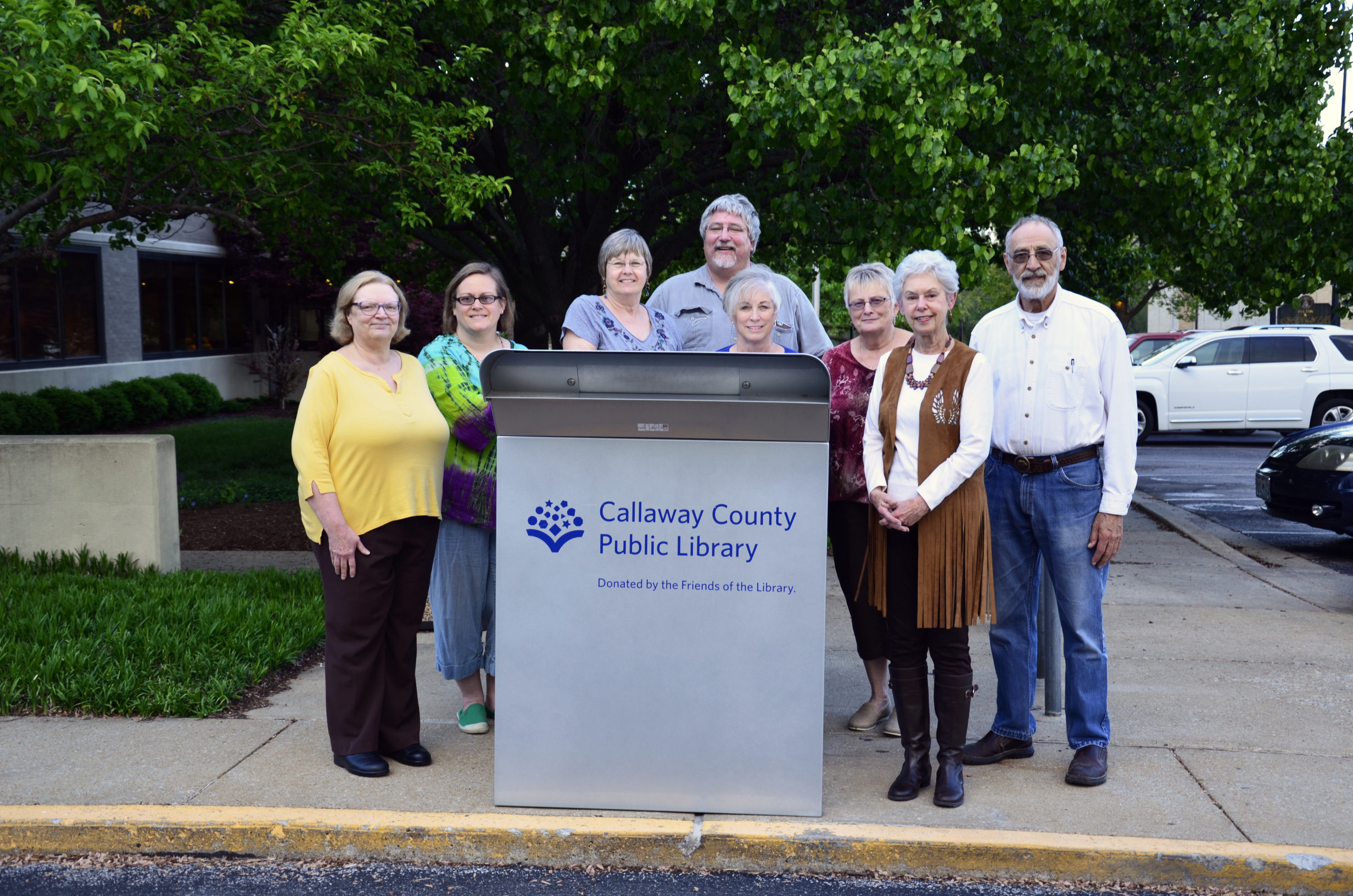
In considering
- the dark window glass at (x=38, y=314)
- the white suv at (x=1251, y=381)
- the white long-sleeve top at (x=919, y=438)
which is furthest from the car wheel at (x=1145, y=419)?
the dark window glass at (x=38, y=314)

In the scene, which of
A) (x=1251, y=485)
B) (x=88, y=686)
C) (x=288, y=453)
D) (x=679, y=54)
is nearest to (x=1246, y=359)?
Answer: (x=1251, y=485)

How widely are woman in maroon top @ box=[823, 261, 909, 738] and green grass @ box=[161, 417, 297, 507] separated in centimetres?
769

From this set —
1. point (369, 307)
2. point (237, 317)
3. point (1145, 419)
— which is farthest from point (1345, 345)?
point (237, 317)

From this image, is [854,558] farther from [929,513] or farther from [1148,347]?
[1148,347]

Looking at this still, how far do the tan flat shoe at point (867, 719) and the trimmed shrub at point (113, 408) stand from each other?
52.7 feet

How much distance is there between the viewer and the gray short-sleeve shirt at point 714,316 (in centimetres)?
470

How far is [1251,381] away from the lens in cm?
1800

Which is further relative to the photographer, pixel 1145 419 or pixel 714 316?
pixel 1145 419

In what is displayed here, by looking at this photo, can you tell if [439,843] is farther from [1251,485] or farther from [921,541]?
[1251,485]

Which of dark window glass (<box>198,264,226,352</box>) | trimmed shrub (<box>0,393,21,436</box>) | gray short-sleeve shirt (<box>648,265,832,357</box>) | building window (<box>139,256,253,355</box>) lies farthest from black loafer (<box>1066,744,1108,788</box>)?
dark window glass (<box>198,264,226,352</box>)

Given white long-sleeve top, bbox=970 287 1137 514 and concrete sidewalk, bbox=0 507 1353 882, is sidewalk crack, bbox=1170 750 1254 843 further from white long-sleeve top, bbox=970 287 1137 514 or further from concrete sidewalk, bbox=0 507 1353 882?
white long-sleeve top, bbox=970 287 1137 514

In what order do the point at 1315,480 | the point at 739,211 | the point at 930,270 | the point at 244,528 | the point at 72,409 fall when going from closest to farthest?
the point at 930,270, the point at 739,211, the point at 1315,480, the point at 244,528, the point at 72,409

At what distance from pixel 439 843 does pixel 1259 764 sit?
309cm

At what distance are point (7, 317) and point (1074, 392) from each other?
1774 cm
